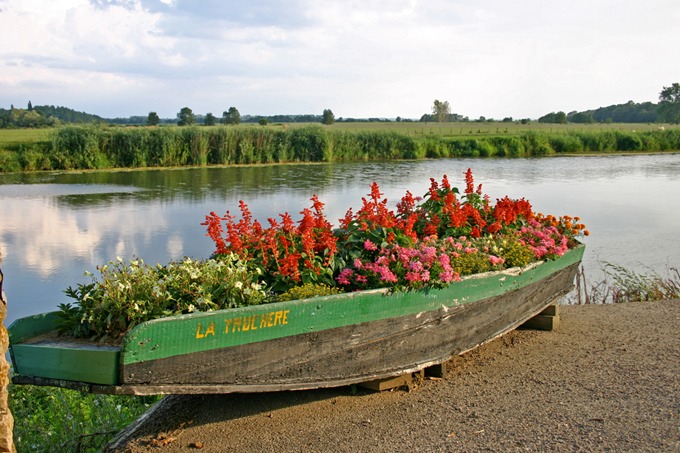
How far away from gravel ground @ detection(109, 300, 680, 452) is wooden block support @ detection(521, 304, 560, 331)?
900 mm

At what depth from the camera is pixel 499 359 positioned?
223 inches

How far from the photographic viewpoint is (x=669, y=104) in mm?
77875

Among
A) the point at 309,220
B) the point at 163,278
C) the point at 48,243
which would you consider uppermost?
the point at 309,220

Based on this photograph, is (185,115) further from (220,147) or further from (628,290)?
(628,290)

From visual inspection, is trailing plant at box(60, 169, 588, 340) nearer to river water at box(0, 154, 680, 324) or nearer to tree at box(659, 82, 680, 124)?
Answer: river water at box(0, 154, 680, 324)

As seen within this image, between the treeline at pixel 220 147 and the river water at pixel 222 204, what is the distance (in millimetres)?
1910

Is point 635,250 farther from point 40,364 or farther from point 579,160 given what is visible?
point 579,160

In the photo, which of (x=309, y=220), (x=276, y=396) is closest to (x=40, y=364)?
(x=276, y=396)

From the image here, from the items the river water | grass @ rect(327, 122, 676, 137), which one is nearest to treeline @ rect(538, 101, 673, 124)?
grass @ rect(327, 122, 676, 137)

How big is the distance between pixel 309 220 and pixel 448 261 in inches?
43.9

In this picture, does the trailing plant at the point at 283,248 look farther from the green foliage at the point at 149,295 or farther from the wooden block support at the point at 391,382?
the wooden block support at the point at 391,382

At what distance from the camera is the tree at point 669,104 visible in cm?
7575

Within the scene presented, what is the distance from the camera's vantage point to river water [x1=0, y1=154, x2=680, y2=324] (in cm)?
1138

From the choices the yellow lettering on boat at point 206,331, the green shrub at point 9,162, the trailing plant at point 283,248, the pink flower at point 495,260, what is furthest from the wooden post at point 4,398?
the green shrub at point 9,162
